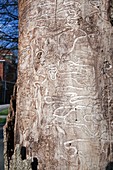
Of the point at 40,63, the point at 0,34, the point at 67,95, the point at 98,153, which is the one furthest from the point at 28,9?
the point at 0,34

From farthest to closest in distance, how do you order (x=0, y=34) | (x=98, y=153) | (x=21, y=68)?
(x=0, y=34) < (x=21, y=68) < (x=98, y=153)

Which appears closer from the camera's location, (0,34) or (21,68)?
(21,68)

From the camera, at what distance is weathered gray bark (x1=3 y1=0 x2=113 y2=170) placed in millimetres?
870

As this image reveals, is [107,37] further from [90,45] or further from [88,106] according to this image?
[88,106]

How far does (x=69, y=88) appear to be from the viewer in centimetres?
88

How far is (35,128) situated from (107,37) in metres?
0.37

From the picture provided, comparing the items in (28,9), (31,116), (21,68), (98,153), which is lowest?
(98,153)

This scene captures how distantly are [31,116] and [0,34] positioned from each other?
10.3m

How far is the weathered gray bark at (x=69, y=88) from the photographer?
87 cm

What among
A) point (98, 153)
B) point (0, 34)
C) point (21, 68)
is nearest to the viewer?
point (98, 153)

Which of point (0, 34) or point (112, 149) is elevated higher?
point (0, 34)

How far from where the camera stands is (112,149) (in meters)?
0.89

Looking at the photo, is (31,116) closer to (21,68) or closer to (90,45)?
(21,68)

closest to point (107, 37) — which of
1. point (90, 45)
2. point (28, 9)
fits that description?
point (90, 45)
